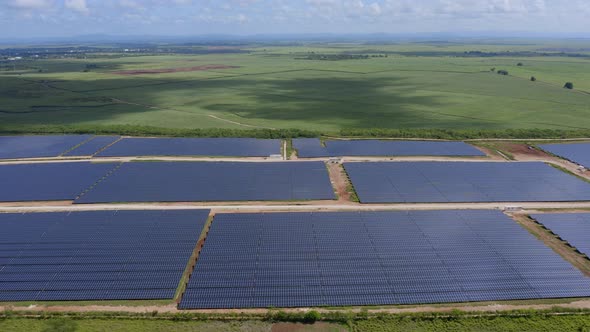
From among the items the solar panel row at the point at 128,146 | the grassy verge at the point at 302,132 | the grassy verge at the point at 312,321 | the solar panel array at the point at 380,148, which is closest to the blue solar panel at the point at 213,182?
the solar panel row at the point at 128,146

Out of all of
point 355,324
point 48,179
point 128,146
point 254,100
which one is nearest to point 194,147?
point 128,146

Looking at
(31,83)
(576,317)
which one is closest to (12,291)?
(576,317)

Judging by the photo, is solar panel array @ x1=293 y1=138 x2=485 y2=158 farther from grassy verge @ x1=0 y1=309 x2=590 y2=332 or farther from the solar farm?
grassy verge @ x1=0 y1=309 x2=590 y2=332

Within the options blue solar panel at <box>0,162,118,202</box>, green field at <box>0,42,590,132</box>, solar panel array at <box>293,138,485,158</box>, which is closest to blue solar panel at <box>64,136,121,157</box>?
blue solar panel at <box>0,162,118,202</box>

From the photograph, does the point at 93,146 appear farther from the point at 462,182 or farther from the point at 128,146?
the point at 462,182

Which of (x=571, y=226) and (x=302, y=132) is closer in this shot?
(x=571, y=226)
